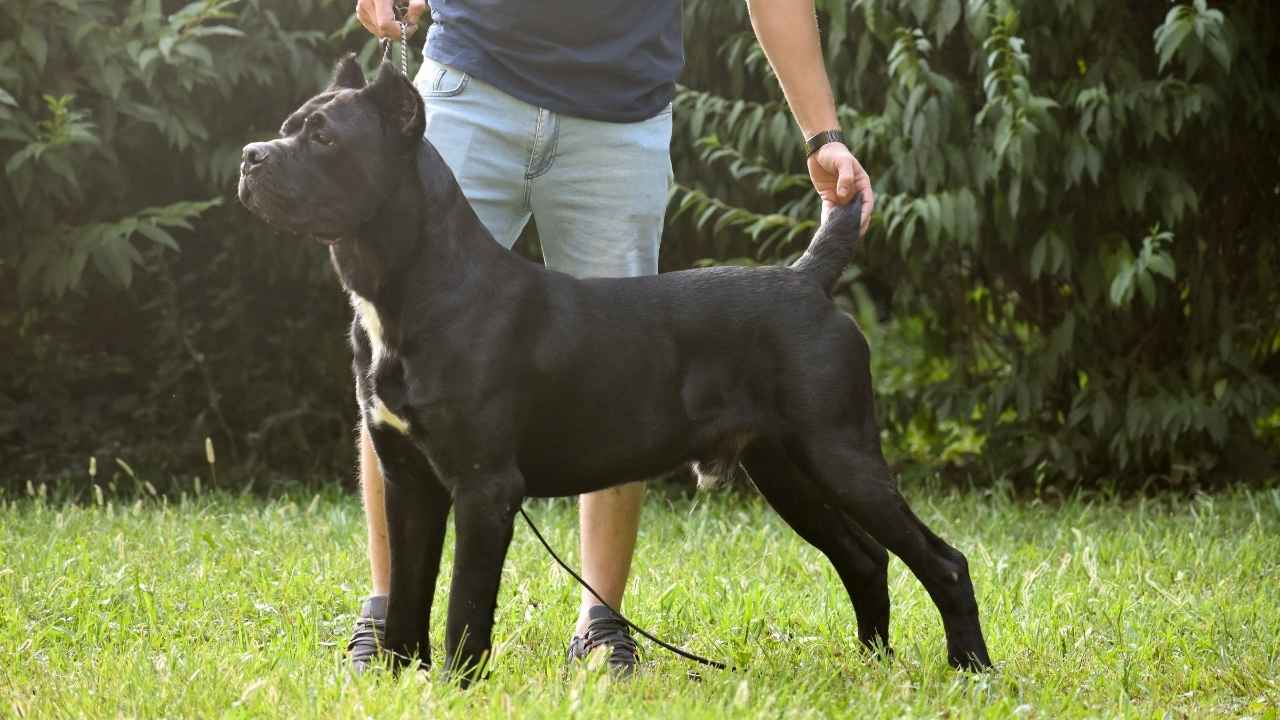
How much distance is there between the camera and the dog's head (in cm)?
298

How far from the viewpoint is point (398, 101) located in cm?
308

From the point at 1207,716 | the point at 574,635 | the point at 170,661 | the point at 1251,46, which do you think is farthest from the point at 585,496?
the point at 1251,46

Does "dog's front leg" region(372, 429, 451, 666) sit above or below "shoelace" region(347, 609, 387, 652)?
above

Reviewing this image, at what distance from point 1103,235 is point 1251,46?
0.89 meters

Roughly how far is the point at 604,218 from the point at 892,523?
3.24 ft

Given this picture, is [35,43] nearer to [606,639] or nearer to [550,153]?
Answer: [550,153]

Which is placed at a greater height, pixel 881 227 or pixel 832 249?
pixel 832 249

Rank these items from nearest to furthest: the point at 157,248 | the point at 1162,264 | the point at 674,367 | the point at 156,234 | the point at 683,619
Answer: the point at 674,367
the point at 683,619
the point at 1162,264
the point at 156,234
the point at 157,248

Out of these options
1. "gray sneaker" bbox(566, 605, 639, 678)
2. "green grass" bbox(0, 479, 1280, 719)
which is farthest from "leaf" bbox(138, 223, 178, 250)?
"gray sneaker" bbox(566, 605, 639, 678)

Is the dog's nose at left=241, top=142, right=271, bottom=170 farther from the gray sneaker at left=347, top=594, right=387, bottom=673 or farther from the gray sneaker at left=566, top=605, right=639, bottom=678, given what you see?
the gray sneaker at left=566, top=605, right=639, bottom=678

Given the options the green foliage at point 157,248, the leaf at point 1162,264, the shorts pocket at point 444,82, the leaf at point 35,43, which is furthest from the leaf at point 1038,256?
the leaf at point 35,43

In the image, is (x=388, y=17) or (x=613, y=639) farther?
(x=613, y=639)

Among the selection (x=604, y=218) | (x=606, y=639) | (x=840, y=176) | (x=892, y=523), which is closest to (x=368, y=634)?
(x=606, y=639)

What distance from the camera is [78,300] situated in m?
6.80
